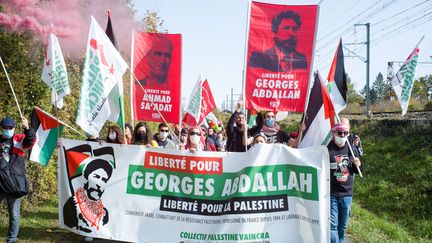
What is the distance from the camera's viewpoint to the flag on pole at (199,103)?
40.8 feet

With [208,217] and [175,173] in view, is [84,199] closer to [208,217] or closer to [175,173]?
[175,173]

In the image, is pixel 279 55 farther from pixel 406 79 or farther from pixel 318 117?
pixel 406 79

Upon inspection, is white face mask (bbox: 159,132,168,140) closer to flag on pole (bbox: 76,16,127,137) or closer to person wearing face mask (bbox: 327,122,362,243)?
flag on pole (bbox: 76,16,127,137)

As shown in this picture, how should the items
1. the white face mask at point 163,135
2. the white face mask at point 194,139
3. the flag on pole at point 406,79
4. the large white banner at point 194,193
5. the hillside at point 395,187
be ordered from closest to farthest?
the large white banner at point 194,193
the white face mask at point 194,139
the white face mask at point 163,135
the hillside at point 395,187
the flag on pole at point 406,79

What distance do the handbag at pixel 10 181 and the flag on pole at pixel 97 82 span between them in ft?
3.38

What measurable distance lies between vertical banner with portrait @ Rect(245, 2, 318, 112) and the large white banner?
3.38 ft

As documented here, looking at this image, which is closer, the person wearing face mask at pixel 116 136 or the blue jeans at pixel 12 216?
the blue jeans at pixel 12 216

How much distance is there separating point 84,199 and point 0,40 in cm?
515

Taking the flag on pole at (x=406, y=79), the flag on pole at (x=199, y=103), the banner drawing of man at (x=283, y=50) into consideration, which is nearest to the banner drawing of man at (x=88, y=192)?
the banner drawing of man at (x=283, y=50)

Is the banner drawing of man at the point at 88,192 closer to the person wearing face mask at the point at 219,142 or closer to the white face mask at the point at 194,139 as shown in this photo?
the white face mask at the point at 194,139

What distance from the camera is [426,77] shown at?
6000cm

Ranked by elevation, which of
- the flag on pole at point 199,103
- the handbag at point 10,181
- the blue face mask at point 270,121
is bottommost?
the handbag at point 10,181

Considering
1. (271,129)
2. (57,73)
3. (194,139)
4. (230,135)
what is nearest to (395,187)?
(271,129)

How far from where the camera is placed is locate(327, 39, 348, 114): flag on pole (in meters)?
6.99
